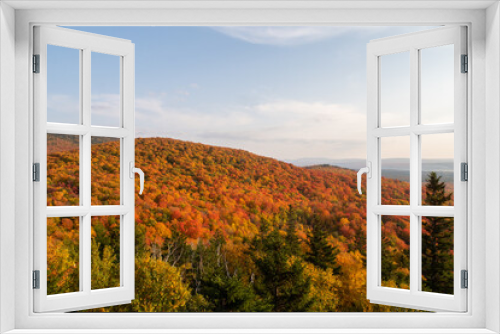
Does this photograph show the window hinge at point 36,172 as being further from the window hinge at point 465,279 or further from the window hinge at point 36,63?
the window hinge at point 465,279

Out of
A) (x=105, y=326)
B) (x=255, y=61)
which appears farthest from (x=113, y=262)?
(x=255, y=61)

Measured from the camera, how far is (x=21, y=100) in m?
1.87

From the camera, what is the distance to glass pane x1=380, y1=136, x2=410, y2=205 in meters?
4.53

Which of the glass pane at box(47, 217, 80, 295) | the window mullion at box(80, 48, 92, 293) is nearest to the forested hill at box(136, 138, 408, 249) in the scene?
the glass pane at box(47, 217, 80, 295)

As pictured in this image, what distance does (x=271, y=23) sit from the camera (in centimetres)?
191

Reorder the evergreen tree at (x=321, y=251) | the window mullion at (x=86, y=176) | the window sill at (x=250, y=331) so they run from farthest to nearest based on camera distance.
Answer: the evergreen tree at (x=321, y=251) < the window mullion at (x=86, y=176) < the window sill at (x=250, y=331)

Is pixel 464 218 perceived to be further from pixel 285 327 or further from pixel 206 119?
pixel 206 119

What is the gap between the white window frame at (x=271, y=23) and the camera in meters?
1.81

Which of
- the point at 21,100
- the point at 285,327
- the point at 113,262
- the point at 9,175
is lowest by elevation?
the point at 113,262

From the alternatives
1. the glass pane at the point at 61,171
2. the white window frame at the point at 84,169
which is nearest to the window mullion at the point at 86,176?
the white window frame at the point at 84,169

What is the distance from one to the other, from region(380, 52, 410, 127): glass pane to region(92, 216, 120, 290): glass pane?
10.7 feet

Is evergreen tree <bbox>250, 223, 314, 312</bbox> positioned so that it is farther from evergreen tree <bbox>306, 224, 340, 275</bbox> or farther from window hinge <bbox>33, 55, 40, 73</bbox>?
window hinge <bbox>33, 55, 40, 73</bbox>

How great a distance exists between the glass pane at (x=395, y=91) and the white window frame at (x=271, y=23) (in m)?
2.35

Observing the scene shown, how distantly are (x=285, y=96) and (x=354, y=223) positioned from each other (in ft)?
5.95
